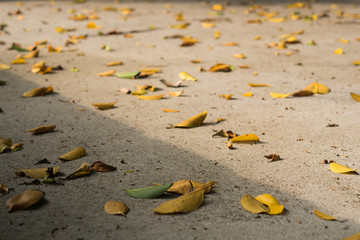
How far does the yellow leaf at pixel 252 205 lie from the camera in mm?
1472

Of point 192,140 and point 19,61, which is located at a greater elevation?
point 19,61

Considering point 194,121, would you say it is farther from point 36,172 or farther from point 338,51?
point 338,51

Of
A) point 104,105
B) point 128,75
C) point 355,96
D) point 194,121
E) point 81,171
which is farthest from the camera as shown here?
point 128,75

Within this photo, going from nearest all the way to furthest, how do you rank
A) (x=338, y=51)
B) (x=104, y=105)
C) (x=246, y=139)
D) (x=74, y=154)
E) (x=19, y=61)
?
(x=74, y=154) < (x=246, y=139) < (x=104, y=105) < (x=19, y=61) < (x=338, y=51)

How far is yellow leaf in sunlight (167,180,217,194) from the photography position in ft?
5.19

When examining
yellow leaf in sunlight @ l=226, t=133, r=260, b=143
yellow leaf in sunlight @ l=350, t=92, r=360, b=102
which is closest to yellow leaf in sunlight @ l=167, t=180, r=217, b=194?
yellow leaf in sunlight @ l=226, t=133, r=260, b=143

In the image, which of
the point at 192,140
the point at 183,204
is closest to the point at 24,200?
the point at 183,204

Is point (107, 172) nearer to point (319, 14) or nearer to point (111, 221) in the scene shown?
point (111, 221)

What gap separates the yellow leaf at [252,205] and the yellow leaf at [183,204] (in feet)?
0.54

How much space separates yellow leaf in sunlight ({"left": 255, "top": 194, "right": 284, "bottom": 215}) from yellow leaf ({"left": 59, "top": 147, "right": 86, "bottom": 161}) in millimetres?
868

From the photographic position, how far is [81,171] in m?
1.72

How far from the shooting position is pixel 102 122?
7.72 feet

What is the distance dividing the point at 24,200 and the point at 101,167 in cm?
38

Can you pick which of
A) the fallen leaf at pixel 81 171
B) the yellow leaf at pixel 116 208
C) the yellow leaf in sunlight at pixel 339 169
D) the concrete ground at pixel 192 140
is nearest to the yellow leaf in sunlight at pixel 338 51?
the concrete ground at pixel 192 140
